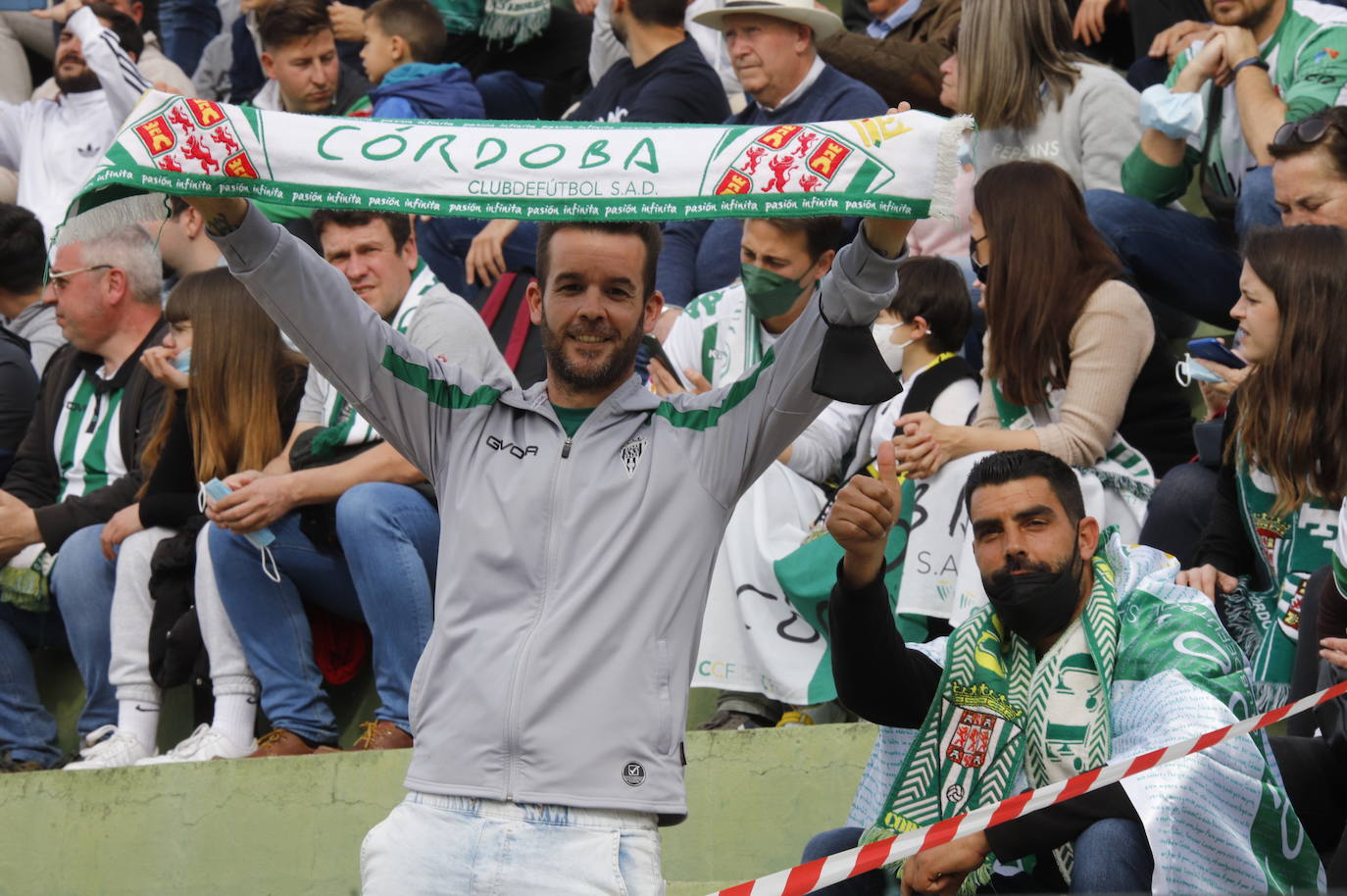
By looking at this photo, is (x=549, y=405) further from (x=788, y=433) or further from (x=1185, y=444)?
(x=1185, y=444)

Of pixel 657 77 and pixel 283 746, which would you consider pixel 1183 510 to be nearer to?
pixel 283 746

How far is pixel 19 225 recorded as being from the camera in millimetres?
Answer: 7301

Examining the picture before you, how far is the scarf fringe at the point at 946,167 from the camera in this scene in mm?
2994

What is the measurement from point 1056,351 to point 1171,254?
0.93 m

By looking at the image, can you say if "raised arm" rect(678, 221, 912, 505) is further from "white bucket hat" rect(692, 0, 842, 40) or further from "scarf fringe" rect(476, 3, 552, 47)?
"scarf fringe" rect(476, 3, 552, 47)

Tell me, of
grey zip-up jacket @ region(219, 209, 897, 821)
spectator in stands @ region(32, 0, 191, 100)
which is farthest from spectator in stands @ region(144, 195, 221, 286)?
grey zip-up jacket @ region(219, 209, 897, 821)

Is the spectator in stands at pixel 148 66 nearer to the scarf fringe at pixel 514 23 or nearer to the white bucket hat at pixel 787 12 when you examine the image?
the scarf fringe at pixel 514 23

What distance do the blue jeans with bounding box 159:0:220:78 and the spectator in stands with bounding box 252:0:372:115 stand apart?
2615 millimetres

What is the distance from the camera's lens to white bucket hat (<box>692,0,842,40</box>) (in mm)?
6730

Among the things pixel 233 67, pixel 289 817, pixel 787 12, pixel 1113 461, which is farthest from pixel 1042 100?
pixel 233 67

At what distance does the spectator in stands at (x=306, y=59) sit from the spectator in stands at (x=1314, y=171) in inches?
147

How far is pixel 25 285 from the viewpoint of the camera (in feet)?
24.2

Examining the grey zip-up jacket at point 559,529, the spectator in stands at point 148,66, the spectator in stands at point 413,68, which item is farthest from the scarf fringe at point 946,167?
the spectator in stands at point 148,66

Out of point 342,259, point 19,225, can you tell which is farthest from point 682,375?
point 19,225
